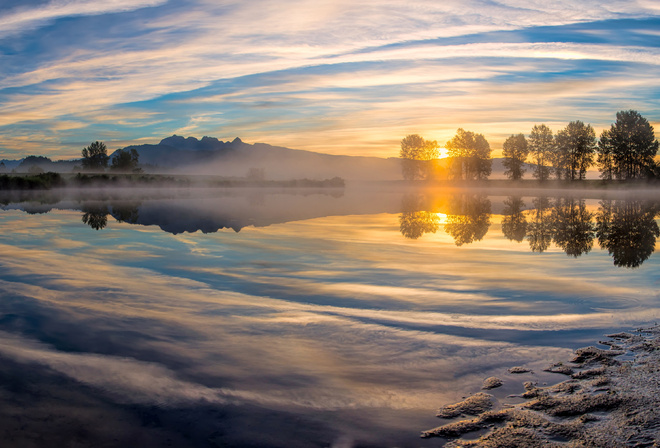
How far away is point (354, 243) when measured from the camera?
18.3m

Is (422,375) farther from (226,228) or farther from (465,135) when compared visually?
(465,135)

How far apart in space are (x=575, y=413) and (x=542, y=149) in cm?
11687

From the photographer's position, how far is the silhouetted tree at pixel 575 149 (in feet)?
338

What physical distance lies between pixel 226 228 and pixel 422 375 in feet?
60.3

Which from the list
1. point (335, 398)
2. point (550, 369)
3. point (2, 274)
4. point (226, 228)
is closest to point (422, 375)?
point (335, 398)

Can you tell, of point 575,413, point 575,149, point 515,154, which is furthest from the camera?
point 515,154

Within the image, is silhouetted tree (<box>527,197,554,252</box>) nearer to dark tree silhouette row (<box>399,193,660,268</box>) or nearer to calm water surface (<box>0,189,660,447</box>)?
dark tree silhouette row (<box>399,193,660,268</box>)

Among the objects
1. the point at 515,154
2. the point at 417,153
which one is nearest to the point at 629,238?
the point at 515,154

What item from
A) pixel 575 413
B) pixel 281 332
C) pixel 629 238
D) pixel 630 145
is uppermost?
pixel 630 145

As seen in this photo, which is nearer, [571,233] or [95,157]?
[571,233]

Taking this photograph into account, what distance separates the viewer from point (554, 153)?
10769 cm

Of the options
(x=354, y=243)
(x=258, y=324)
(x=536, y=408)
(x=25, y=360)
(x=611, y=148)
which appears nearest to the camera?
(x=536, y=408)

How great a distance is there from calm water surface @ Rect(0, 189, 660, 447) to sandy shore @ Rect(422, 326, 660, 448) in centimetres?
27

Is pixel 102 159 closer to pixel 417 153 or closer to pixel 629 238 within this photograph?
pixel 417 153
